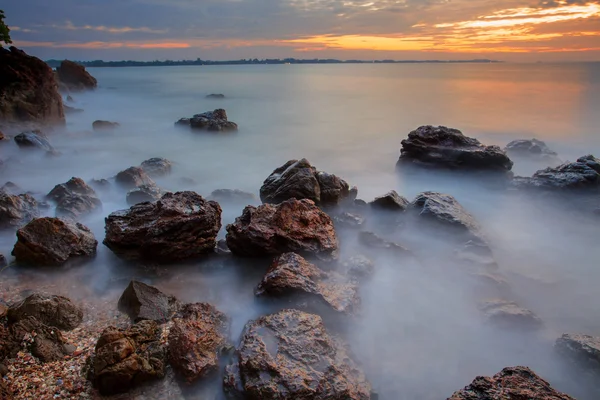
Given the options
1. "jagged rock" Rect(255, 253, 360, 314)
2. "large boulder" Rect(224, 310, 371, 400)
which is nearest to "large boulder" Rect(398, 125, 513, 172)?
"jagged rock" Rect(255, 253, 360, 314)

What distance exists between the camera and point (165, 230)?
21.3 ft

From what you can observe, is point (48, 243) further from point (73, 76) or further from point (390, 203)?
point (73, 76)

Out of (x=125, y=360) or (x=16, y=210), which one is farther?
(x=16, y=210)

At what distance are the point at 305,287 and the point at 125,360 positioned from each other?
7.26 feet

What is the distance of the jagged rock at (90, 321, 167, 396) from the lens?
3.88m

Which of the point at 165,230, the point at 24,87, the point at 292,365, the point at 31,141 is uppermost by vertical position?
the point at 24,87

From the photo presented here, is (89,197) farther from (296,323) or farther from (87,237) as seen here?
(296,323)

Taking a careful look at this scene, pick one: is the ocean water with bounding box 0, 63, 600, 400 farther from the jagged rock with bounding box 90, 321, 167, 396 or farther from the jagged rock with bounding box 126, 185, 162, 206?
the jagged rock with bounding box 90, 321, 167, 396

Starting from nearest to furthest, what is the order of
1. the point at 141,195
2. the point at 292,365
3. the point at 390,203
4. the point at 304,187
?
the point at 292,365
the point at 304,187
the point at 390,203
the point at 141,195

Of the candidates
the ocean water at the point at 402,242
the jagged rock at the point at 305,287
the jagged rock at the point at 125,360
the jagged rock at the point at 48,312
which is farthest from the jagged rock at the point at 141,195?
the jagged rock at the point at 125,360

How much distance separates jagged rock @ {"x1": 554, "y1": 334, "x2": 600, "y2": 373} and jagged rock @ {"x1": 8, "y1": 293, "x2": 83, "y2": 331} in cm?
590

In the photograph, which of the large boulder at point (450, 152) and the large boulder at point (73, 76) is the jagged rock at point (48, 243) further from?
the large boulder at point (73, 76)

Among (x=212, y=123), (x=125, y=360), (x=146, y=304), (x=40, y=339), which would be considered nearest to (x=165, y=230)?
(x=146, y=304)

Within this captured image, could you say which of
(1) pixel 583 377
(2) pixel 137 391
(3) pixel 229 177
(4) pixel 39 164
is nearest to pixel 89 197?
(3) pixel 229 177
